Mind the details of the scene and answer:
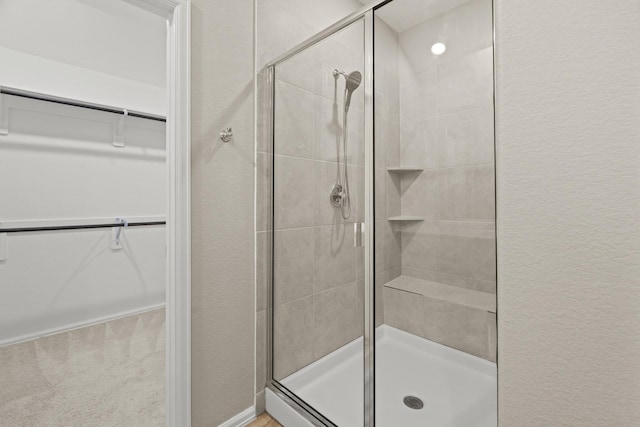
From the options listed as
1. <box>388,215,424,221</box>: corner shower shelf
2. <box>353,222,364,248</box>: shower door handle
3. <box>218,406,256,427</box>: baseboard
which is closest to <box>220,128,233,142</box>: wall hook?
<box>353,222,364,248</box>: shower door handle

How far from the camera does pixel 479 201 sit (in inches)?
42.6

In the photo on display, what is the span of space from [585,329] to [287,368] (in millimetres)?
1335

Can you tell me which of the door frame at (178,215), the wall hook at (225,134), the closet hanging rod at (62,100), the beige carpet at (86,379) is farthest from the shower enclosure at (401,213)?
the closet hanging rod at (62,100)

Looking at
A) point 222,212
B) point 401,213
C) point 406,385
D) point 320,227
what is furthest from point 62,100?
point 406,385

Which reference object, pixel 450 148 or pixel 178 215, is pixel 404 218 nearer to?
pixel 450 148

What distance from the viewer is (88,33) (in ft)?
6.91

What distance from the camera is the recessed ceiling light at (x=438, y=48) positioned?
116cm

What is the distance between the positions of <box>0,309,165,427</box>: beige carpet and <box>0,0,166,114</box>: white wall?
7.08ft

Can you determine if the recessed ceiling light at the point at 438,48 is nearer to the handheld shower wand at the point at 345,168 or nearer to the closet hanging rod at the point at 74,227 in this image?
the handheld shower wand at the point at 345,168

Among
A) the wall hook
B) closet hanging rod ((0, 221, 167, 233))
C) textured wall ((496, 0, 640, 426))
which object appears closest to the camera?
textured wall ((496, 0, 640, 426))

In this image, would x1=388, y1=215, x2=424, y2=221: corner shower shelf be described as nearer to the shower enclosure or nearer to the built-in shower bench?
the shower enclosure

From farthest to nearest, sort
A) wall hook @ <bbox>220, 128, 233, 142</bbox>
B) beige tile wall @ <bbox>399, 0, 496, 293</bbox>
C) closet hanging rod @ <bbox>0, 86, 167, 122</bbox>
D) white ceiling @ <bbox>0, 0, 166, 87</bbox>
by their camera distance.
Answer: closet hanging rod @ <bbox>0, 86, 167, 122</bbox>, white ceiling @ <bbox>0, 0, 166, 87</bbox>, wall hook @ <bbox>220, 128, 233, 142</bbox>, beige tile wall @ <bbox>399, 0, 496, 293</bbox>

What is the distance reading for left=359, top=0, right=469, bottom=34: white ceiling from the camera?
1103 millimetres

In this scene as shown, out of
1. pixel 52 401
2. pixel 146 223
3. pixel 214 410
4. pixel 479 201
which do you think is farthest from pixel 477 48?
pixel 146 223
